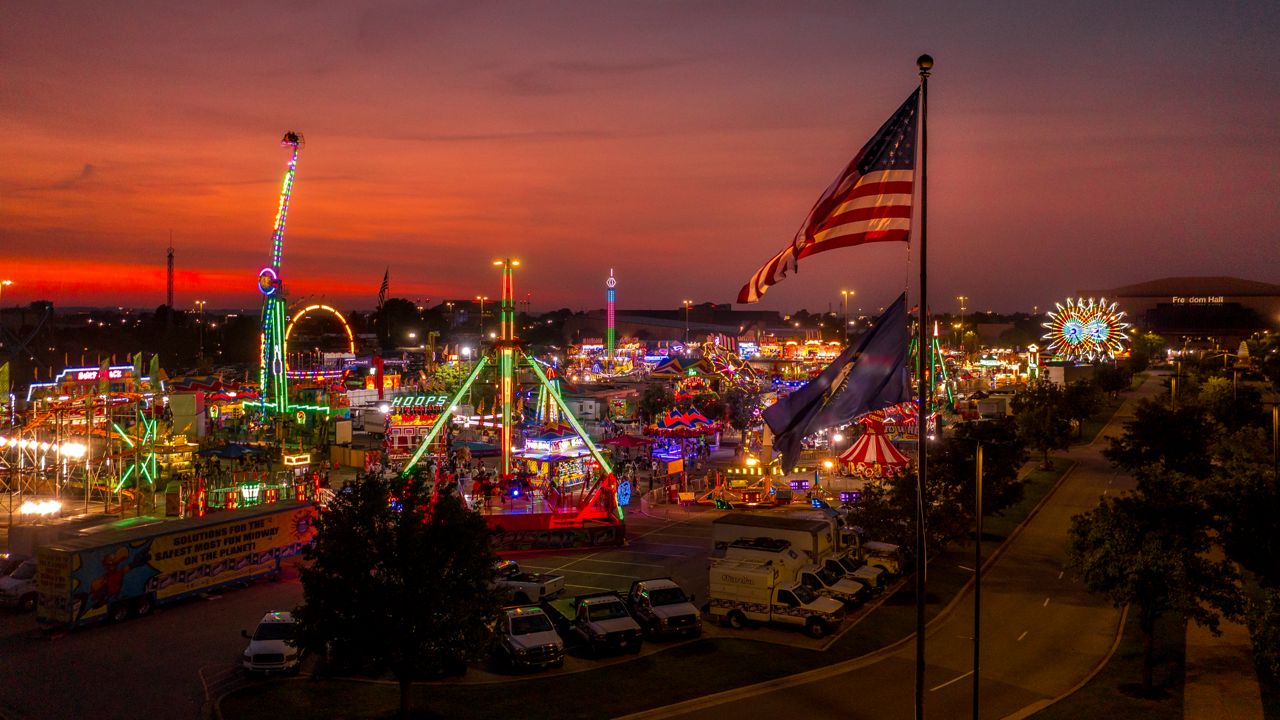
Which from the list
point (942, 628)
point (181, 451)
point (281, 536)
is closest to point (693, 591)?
point (942, 628)

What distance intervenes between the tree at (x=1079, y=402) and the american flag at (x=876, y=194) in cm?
5021

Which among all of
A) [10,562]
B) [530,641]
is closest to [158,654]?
[530,641]

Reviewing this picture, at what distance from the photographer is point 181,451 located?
39594 mm

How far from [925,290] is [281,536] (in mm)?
21340

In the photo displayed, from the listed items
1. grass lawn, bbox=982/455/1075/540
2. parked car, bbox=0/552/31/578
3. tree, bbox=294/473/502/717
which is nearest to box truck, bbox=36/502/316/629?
parked car, bbox=0/552/31/578

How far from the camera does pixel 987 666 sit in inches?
758

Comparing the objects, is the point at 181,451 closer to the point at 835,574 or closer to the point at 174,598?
the point at 174,598

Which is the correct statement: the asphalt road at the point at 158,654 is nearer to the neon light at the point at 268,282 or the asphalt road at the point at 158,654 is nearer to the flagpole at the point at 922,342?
the flagpole at the point at 922,342

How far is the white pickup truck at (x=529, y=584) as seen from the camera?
75.2ft

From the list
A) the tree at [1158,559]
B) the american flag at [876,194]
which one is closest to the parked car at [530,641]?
the american flag at [876,194]

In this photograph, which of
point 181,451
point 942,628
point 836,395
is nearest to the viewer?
point 836,395

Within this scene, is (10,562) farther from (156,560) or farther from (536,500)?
(536,500)

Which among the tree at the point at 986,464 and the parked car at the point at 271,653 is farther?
the tree at the point at 986,464

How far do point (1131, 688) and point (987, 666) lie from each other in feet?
9.12
